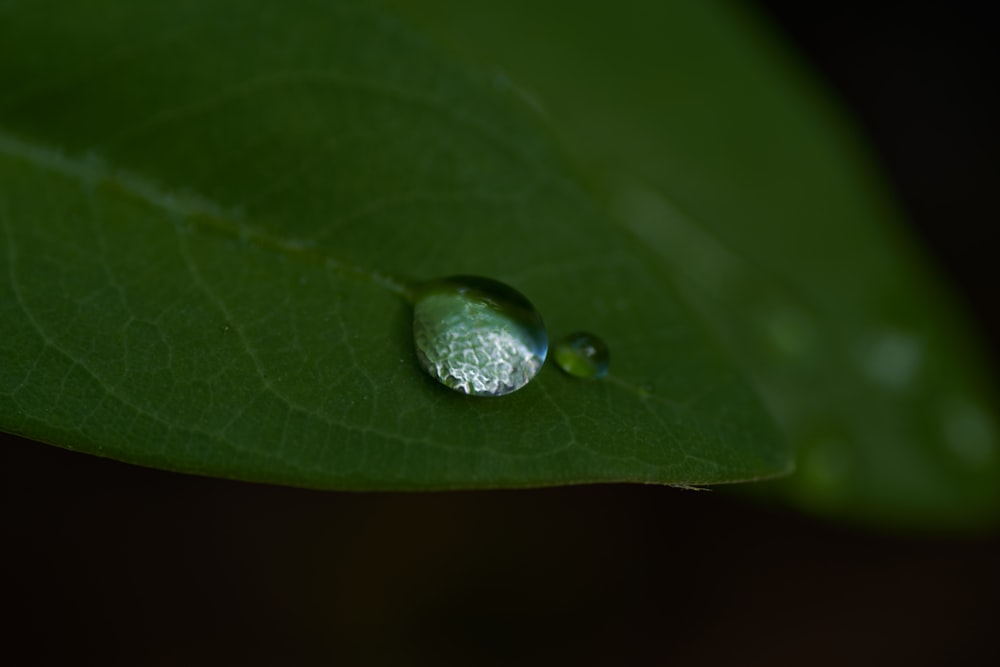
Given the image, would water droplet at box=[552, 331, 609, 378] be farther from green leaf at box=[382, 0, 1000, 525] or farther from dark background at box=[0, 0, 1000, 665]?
dark background at box=[0, 0, 1000, 665]

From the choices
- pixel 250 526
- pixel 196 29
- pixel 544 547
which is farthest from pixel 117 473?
pixel 196 29

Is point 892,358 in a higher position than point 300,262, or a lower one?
higher

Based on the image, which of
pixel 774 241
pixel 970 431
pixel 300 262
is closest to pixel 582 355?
pixel 300 262

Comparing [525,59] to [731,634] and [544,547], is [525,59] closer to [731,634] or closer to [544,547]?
[544,547]

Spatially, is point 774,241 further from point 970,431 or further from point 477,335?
point 477,335

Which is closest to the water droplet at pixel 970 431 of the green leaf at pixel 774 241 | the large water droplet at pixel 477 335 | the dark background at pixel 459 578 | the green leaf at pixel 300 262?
the green leaf at pixel 774 241

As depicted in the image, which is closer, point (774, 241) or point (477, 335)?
point (477, 335)

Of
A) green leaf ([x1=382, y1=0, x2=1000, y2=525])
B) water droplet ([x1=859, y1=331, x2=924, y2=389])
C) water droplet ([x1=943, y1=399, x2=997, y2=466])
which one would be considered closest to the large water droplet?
green leaf ([x1=382, y1=0, x2=1000, y2=525])
